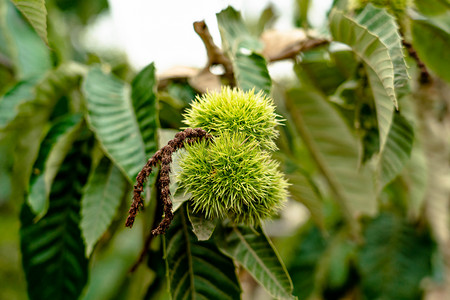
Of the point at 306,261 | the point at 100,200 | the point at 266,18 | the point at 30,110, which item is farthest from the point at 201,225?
the point at 306,261

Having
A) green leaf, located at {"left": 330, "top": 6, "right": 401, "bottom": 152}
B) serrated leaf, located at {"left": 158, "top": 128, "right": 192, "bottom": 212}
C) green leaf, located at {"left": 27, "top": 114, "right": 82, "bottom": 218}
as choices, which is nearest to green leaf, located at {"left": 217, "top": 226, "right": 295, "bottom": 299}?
serrated leaf, located at {"left": 158, "top": 128, "right": 192, "bottom": 212}

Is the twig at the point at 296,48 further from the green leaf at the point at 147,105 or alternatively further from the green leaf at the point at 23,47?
the green leaf at the point at 23,47

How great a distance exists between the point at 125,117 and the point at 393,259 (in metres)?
1.17

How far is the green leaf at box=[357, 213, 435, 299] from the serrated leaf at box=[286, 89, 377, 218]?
41cm

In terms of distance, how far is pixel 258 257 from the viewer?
26.8 inches

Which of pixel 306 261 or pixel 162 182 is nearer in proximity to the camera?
pixel 162 182

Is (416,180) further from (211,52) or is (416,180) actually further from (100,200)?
(100,200)

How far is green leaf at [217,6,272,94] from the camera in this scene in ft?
2.41

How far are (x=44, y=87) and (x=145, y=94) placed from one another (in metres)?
0.34

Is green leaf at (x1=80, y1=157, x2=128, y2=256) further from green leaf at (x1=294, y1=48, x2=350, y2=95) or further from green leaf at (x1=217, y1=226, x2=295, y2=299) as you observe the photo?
green leaf at (x1=294, y1=48, x2=350, y2=95)

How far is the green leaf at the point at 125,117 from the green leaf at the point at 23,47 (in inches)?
12.8

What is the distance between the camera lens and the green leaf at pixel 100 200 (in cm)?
76

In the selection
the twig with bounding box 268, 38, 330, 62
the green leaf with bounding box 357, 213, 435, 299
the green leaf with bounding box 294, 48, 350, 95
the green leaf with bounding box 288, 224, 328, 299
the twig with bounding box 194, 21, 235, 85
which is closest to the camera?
the twig with bounding box 194, 21, 235, 85

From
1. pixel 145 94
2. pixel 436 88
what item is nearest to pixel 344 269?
pixel 436 88
